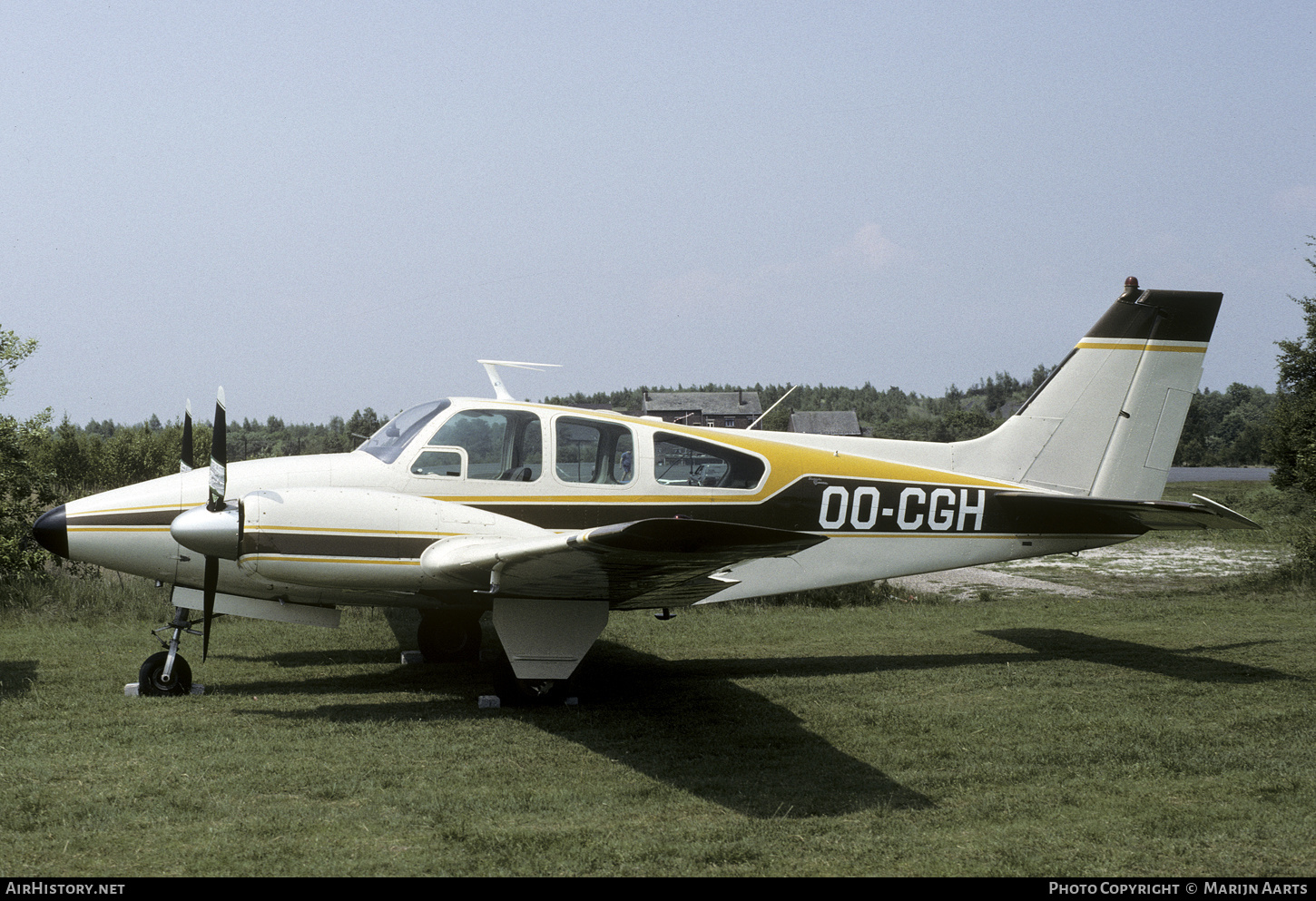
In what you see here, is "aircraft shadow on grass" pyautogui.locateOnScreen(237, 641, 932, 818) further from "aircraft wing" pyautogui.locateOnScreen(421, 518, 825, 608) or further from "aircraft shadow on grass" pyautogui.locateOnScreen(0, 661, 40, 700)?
"aircraft shadow on grass" pyautogui.locateOnScreen(0, 661, 40, 700)

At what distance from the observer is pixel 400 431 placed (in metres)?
7.67

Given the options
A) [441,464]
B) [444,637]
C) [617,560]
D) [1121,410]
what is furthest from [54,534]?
[1121,410]

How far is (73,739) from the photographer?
18.9 feet

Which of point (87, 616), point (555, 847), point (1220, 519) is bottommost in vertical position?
point (87, 616)

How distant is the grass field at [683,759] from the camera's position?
4133 millimetres

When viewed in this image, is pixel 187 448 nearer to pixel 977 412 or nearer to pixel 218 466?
pixel 218 466

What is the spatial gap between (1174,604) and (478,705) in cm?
918

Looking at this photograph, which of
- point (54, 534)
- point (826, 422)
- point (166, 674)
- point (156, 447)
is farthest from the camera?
point (826, 422)

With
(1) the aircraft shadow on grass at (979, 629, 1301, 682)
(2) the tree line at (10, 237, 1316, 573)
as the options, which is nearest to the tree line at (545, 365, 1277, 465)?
(2) the tree line at (10, 237, 1316, 573)

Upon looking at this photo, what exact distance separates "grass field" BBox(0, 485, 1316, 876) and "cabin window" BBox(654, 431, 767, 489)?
1.73 meters

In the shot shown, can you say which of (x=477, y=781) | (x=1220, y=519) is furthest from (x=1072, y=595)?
(x=477, y=781)

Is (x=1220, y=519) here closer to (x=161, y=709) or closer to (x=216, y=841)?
(x=216, y=841)

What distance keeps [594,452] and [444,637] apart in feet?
8.42

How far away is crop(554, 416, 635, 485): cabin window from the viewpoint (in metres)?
7.68
